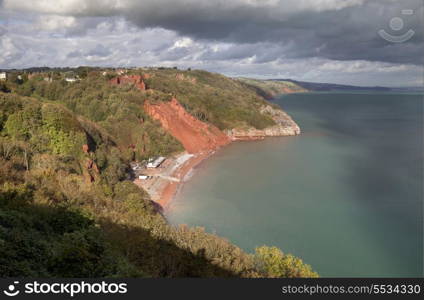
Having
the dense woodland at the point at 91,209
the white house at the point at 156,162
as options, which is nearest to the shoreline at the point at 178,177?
the dense woodland at the point at 91,209

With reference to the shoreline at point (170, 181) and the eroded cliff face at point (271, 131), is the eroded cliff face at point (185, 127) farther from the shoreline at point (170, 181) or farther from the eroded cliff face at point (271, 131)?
the eroded cliff face at point (271, 131)

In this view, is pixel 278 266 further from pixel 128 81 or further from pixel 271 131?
pixel 128 81

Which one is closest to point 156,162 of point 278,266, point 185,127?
point 185,127

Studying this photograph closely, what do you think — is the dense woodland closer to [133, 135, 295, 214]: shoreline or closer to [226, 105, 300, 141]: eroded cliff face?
[133, 135, 295, 214]: shoreline

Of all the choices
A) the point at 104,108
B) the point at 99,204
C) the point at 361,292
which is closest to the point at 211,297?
the point at 361,292

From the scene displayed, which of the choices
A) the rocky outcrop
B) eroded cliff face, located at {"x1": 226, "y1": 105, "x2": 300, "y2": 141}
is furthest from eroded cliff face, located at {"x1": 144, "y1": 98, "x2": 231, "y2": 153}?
the rocky outcrop
